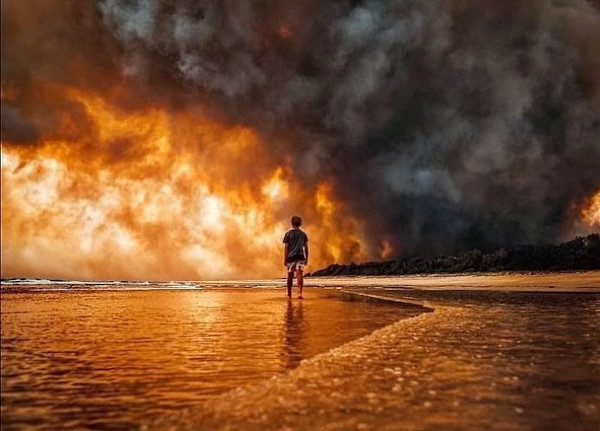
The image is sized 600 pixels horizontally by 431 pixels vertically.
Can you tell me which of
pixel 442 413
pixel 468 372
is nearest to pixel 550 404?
pixel 442 413

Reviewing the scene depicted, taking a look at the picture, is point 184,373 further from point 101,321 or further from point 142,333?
point 101,321

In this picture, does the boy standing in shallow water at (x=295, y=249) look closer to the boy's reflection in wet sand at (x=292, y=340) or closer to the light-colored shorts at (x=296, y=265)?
the light-colored shorts at (x=296, y=265)

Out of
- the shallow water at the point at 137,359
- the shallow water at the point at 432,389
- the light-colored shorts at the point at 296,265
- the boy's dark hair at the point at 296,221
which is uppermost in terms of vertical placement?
the boy's dark hair at the point at 296,221

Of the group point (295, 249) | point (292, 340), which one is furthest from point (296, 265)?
point (292, 340)

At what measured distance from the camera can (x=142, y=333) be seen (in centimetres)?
695

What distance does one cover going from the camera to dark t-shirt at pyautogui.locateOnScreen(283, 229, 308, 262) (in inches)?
658

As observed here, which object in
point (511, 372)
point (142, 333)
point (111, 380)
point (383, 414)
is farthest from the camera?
point (142, 333)

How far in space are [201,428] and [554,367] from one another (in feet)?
10.3

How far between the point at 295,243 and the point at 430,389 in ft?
42.5

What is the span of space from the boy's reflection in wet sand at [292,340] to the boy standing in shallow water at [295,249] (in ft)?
23.0

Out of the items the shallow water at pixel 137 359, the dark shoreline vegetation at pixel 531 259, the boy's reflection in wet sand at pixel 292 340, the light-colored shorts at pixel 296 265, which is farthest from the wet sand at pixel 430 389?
the dark shoreline vegetation at pixel 531 259

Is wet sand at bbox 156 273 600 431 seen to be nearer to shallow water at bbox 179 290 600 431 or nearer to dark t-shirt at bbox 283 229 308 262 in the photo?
shallow water at bbox 179 290 600 431

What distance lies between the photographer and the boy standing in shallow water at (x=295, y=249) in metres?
16.7

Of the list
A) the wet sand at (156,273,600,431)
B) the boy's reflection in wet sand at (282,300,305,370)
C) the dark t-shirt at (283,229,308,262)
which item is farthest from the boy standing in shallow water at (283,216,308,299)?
the wet sand at (156,273,600,431)
